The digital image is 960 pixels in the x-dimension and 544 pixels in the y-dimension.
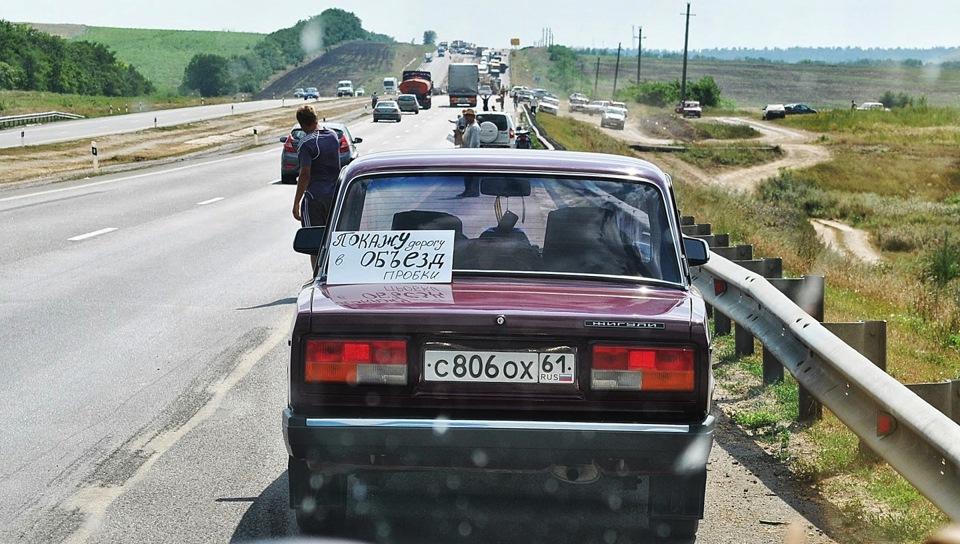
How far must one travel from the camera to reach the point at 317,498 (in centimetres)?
507

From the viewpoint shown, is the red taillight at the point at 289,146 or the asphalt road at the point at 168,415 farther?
the red taillight at the point at 289,146

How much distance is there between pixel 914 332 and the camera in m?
12.8

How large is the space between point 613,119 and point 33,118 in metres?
44.6

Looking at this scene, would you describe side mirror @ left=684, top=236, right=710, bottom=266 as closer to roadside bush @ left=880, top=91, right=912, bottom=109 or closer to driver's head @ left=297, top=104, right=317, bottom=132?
driver's head @ left=297, top=104, right=317, bottom=132

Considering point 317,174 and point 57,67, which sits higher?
point 317,174

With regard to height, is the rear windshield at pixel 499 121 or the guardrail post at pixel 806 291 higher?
the guardrail post at pixel 806 291

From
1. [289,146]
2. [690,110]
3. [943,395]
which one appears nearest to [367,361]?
[943,395]

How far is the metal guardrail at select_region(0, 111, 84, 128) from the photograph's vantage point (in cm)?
6108

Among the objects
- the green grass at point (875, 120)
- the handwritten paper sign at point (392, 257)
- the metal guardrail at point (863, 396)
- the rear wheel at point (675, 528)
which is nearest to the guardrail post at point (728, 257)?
the metal guardrail at point (863, 396)

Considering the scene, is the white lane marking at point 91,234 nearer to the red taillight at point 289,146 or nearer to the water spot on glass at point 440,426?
the red taillight at point 289,146

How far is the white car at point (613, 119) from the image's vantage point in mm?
95438

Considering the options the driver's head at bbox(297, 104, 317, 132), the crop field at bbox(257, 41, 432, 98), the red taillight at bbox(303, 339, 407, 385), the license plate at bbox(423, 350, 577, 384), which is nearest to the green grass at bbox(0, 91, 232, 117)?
the driver's head at bbox(297, 104, 317, 132)

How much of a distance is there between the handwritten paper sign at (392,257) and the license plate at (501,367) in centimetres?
59

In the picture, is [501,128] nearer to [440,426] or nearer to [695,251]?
[695,251]
